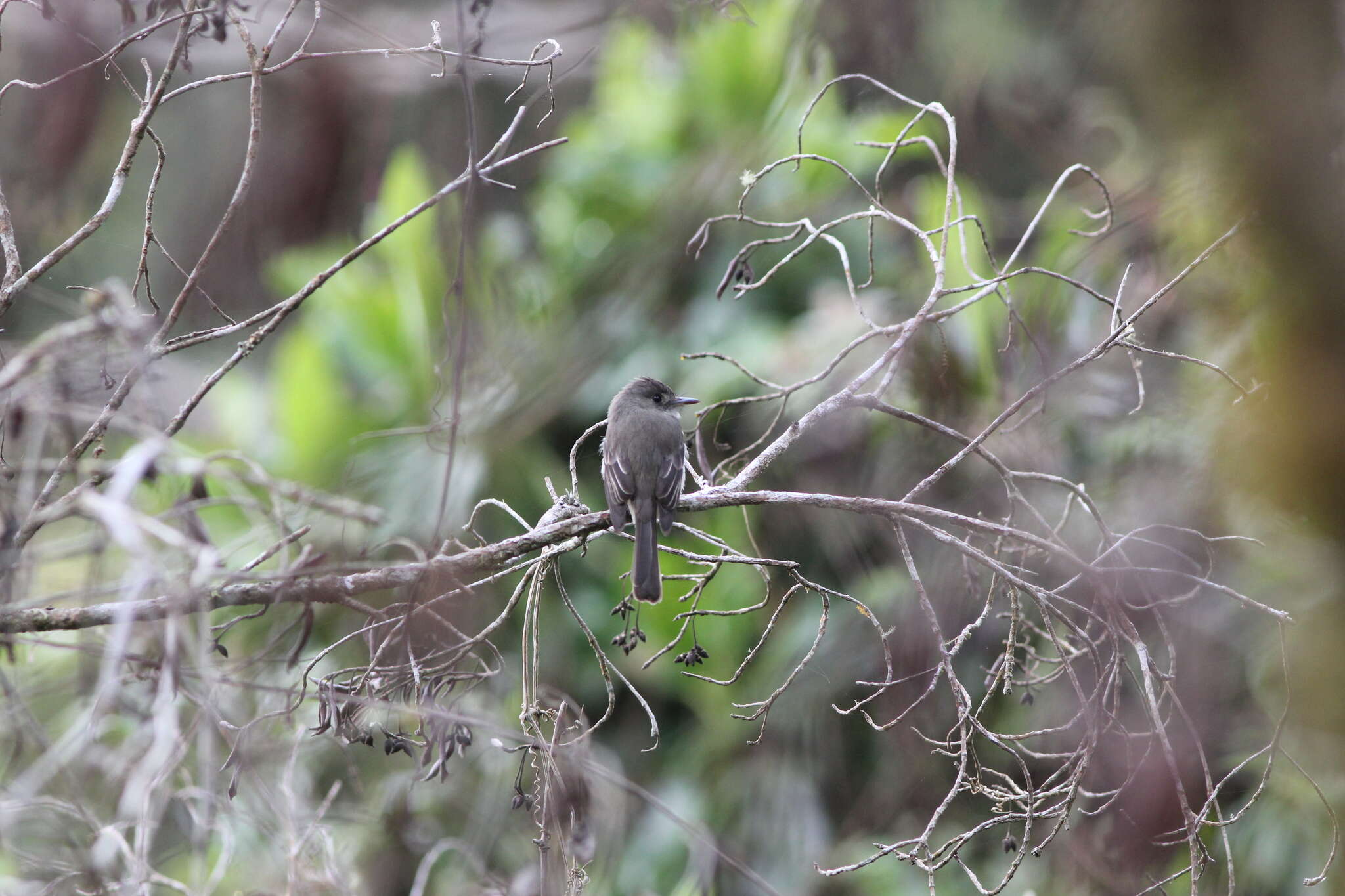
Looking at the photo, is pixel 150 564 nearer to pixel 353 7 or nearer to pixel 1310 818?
pixel 353 7

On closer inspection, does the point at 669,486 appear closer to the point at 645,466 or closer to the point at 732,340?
the point at 645,466

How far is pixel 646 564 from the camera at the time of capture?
4.47 meters

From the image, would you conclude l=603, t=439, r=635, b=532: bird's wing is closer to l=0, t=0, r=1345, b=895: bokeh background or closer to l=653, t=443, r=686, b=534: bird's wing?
l=653, t=443, r=686, b=534: bird's wing

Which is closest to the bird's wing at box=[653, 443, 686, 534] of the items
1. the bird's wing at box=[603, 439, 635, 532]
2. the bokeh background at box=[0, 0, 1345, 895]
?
the bird's wing at box=[603, 439, 635, 532]

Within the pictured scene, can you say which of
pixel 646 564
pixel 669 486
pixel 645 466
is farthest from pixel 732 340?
pixel 646 564

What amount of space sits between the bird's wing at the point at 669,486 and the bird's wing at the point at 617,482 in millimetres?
124

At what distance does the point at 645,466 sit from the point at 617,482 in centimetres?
15

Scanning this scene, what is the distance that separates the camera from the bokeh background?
2.56 m

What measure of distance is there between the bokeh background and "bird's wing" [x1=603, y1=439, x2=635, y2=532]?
61 centimetres

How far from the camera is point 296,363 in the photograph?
28.1ft

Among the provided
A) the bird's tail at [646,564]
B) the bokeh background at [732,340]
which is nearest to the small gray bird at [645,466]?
the bird's tail at [646,564]

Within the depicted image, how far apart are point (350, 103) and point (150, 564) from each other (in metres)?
3.92

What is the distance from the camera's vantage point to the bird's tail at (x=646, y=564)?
4207 mm

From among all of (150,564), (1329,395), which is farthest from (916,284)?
(150,564)
